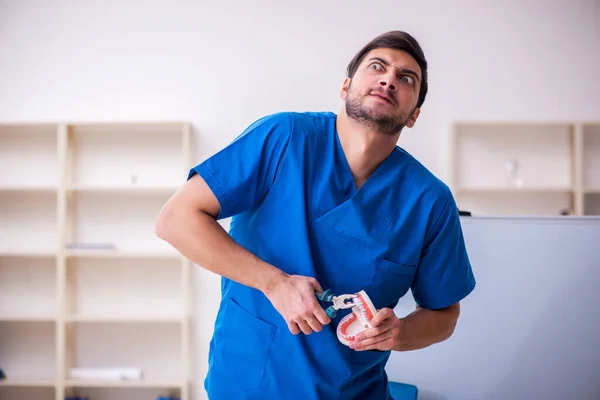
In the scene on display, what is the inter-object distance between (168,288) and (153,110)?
1.12 m

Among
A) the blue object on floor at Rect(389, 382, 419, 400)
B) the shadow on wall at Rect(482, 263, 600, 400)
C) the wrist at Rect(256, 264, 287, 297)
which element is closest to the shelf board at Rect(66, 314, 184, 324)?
the blue object on floor at Rect(389, 382, 419, 400)

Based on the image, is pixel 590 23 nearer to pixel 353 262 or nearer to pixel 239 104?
pixel 239 104

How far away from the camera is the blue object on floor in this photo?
166 cm

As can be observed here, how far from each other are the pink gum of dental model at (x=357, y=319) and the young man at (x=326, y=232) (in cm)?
2

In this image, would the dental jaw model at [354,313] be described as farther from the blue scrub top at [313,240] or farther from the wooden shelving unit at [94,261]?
the wooden shelving unit at [94,261]

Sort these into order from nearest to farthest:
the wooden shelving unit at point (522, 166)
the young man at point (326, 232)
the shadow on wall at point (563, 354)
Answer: the young man at point (326, 232), the shadow on wall at point (563, 354), the wooden shelving unit at point (522, 166)

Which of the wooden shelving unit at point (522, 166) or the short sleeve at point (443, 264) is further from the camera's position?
the wooden shelving unit at point (522, 166)

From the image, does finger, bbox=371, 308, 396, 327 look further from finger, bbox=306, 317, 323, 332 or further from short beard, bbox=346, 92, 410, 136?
short beard, bbox=346, 92, 410, 136

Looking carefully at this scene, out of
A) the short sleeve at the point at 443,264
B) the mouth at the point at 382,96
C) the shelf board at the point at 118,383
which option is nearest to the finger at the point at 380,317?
the short sleeve at the point at 443,264

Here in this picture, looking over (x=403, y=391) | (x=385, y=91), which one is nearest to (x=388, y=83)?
(x=385, y=91)

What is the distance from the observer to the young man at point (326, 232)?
0.91 meters

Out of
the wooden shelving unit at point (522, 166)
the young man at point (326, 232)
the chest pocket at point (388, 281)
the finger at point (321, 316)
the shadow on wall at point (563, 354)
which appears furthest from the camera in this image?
the wooden shelving unit at point (522, 166)

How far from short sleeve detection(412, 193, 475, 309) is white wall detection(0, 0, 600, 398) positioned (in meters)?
2.02

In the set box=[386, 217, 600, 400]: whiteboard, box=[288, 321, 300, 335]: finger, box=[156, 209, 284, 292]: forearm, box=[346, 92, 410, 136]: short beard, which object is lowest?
box=[386, 217, 600, 400]: whiteboard
